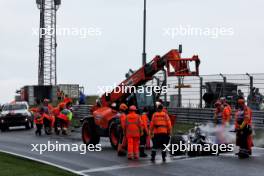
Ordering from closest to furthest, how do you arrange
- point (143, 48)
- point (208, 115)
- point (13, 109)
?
point (208, 115) < point (143, 48) < point (13, 109)

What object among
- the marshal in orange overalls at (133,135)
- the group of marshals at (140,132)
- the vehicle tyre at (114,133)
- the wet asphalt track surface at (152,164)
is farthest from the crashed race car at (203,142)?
the vehicle tyre at (114,133)

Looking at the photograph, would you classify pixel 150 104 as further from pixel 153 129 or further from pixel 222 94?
pixel 222 94

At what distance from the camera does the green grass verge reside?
545 inches

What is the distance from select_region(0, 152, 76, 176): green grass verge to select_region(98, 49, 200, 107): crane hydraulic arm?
496cm

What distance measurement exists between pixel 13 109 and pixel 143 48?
26.1ft

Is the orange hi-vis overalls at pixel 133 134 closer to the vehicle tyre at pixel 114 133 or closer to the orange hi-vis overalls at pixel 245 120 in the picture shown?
the vehicle tyre at pixel 114 133

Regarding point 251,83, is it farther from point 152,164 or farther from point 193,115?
point 152,164

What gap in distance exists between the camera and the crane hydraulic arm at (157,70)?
17859 millimetres

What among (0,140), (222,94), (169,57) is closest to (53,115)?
(0,140)

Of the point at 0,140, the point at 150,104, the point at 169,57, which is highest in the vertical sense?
the point at 169,57

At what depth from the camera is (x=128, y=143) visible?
1711 centimetres

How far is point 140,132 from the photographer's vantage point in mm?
17219

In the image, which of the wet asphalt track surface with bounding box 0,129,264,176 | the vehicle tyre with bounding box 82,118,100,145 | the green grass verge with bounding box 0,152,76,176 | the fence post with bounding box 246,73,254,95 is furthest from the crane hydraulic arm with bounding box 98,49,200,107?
the fence post with bounding box 246,73,254,95

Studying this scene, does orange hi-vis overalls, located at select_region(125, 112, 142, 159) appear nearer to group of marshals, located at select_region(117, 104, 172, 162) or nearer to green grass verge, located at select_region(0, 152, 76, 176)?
group of marshals, located at select_region(117, 104, 172, 162)
